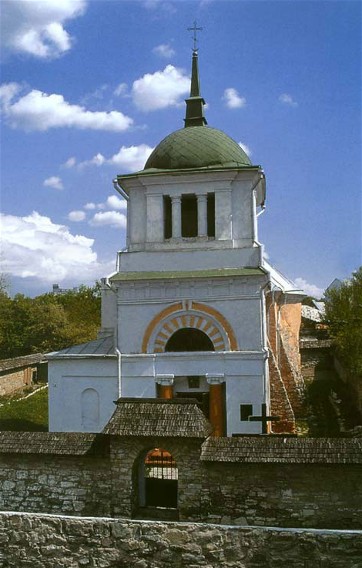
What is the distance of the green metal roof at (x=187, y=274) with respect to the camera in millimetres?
15133

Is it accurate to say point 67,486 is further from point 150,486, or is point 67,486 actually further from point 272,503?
point 272,503

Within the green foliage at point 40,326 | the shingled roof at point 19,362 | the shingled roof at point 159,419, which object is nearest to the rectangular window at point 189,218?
the shingled roof at point 159,419

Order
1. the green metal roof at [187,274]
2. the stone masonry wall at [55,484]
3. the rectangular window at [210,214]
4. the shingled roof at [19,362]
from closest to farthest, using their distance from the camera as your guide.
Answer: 1. the stone masonry wall at [55,484]
2. the green metal roof at [187,274]
3. the rectangular window at [210,214]
4. the shingled roof at [19,362]

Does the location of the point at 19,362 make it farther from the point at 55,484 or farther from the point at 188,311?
the point at 55,484

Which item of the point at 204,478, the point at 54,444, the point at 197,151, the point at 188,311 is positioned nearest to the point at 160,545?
the point at 204,478

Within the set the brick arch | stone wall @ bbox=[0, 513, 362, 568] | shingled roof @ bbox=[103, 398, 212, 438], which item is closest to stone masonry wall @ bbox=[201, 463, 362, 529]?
stone wall @ bbox=[0, 513, 362, 568]

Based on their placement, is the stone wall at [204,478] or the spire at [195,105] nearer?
the stone wall at [204,478]

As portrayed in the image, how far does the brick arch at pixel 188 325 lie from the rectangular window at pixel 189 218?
3160 millimetres

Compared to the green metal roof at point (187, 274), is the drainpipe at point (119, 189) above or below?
above

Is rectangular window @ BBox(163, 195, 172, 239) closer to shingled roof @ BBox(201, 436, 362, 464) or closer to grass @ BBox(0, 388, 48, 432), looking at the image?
grass @ BBox(0, 388, 48, 432)

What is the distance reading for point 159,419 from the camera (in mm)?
8672

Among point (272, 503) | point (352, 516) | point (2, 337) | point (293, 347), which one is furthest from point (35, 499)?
point (2, 337)

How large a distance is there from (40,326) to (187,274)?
89.1 feet

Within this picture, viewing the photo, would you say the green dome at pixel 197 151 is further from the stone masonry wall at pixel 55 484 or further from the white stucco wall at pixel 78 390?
the stone masonry wall at pixel 55 484
